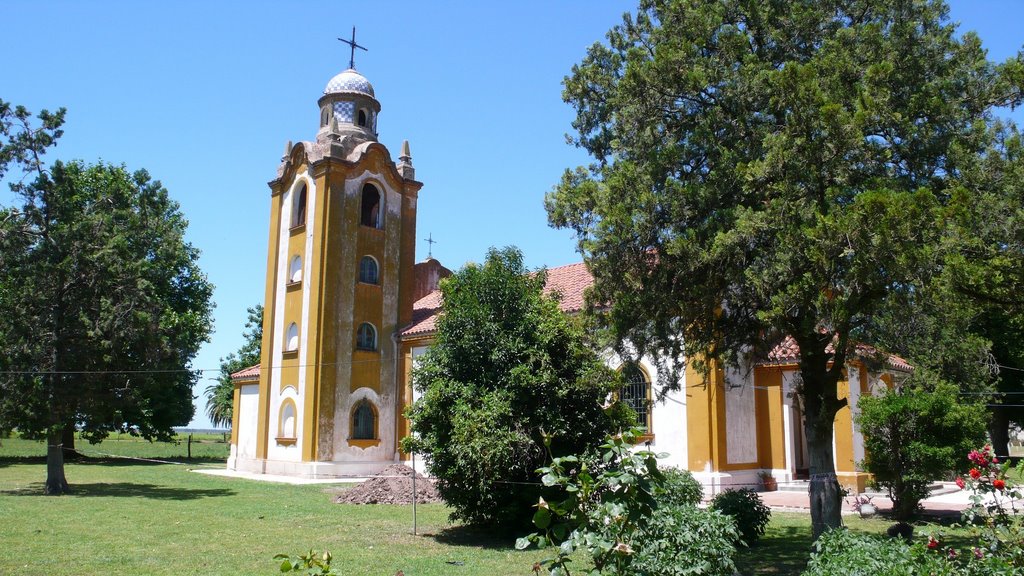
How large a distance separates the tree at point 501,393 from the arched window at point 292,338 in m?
14.9

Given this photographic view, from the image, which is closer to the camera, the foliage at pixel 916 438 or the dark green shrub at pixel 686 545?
the dark green shrub at pixel 686 545

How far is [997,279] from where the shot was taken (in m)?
8.08

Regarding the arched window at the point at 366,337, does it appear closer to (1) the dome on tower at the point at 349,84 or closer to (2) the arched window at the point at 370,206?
(2) the arched window at the point at 370,206

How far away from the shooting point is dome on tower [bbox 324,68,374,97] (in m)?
30.8

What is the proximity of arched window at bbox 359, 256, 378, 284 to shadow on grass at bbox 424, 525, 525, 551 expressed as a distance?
15518 millimetres

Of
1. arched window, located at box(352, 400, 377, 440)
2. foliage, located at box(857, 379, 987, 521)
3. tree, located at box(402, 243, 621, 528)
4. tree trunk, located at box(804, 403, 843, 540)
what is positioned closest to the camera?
tree trunk, located at box(804, 403, 843, 540)

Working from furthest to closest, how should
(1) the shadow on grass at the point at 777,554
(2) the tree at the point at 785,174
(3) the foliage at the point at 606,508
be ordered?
(1) the shadow on grass at the point at 777,554 < (2) the tree at the point at 785,174 < (3) the foliage at the point at 606,508

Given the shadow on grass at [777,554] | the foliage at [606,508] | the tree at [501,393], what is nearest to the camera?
the foliage at [606,508]

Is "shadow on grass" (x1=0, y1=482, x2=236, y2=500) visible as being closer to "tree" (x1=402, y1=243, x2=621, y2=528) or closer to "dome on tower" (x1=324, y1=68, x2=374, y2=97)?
"tree" (x1=402, y1=243, x2=621, y2=528)

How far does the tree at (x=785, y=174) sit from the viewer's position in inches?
363

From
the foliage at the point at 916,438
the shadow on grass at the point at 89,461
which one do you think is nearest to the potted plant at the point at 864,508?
the foliage at the point at 916,438

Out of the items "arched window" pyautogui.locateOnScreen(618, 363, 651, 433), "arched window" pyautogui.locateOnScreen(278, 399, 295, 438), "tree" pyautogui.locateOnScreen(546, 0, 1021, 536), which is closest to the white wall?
"arched window" pyautogui.locateOnScreen(278, 399, 295, 438)

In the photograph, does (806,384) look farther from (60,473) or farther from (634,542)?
(60,473)

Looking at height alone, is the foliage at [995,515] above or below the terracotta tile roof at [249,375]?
below
